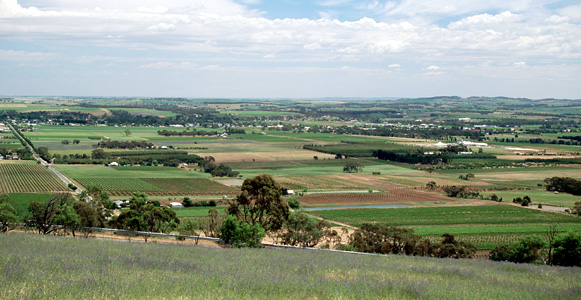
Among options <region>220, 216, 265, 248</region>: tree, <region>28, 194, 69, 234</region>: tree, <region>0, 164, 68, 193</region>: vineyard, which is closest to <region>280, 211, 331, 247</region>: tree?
<region>220, 216, 265, 248</region>: tree

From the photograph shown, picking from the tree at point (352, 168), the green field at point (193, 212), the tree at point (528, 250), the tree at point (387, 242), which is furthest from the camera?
the tree at point (352, 168)

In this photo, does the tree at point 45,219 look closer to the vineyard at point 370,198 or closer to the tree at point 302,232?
the tree at point 302,232

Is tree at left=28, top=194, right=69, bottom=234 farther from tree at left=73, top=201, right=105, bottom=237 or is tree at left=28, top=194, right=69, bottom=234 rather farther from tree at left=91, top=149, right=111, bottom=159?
tree at left=91, top=149, right=111, bottom=159

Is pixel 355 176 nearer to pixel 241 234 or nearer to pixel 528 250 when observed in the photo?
pixel 528 250

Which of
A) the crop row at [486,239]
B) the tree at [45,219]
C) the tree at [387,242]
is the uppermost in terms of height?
the tree at [45,219]

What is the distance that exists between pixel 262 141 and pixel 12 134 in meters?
79.9

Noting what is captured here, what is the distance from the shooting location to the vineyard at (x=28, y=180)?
6662cm

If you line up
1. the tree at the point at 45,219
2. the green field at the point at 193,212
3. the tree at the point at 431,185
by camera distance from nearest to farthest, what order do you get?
the tree at the point at 45,219 < the green field at the point at 193,212 < the tree at the point at 431,185

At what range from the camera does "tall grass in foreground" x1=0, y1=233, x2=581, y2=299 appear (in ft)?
37.4

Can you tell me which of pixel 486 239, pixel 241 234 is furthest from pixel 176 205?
pixel 486 239

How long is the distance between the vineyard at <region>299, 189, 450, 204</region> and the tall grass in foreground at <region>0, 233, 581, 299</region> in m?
46.4

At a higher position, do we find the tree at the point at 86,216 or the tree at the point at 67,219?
the tree at the point at 67,219

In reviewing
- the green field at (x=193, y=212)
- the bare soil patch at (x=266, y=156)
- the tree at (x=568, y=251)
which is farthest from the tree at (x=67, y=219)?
the bare soil patch at (x=266, y=156)

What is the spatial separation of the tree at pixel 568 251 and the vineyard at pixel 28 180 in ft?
197
